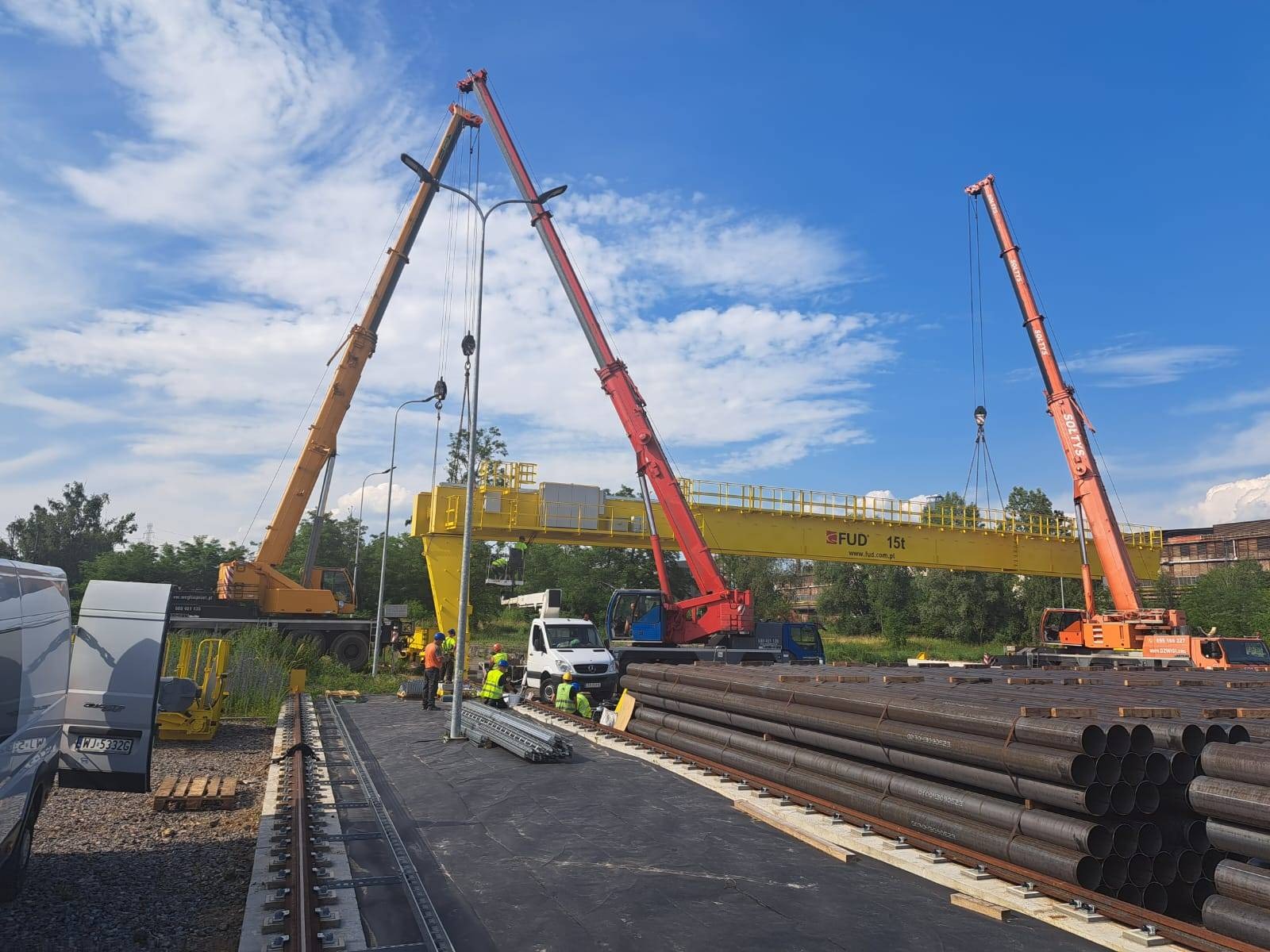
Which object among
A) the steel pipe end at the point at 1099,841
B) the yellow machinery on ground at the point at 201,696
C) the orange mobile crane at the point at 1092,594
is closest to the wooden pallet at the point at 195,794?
the yellow machinery on ground at the point at 201,696

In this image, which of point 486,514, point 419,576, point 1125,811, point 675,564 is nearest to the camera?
point 1125,811

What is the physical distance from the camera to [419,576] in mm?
56812

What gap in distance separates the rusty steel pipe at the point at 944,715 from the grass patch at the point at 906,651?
84.0ft

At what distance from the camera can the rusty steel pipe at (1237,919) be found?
5.41 metres

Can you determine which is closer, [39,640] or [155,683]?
[39,640]

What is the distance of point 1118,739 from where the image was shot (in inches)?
266

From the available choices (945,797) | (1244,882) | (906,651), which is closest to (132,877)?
(945,797)

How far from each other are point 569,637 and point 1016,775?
14400 mm

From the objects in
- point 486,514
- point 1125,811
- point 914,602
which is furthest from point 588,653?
point 914,602

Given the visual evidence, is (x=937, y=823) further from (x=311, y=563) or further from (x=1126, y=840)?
(x=311, y=563)

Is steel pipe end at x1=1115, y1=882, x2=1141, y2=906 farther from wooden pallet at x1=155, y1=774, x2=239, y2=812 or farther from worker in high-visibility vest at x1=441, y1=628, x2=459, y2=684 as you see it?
worker in high-visibility vest at x1=441, y1=628, x2=459, y2=684

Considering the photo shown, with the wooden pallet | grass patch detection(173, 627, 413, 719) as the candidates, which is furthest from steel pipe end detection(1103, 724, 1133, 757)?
grass patch detection(173, 627, 413, 719)

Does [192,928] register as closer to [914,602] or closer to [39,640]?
[39,640]

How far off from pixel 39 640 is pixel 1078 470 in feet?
87.1
